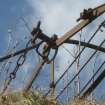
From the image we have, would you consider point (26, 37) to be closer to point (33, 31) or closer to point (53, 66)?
point (33, 31)

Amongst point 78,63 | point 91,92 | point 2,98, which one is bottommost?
point 2,98

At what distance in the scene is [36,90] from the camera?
7.15 metres

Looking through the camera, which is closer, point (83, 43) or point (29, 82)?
point (29, 82)

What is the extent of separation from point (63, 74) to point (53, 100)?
2.11 meters

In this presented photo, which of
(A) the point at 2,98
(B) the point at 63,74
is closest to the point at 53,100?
(A) the point at 2,98

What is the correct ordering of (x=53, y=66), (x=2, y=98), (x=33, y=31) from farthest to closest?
(x=53, y=66), (x=33, y=31), (x=2, y=98)

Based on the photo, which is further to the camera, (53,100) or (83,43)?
(83,43)

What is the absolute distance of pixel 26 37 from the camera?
8.33 meters

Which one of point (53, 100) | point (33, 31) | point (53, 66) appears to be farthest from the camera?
point (53, 66)

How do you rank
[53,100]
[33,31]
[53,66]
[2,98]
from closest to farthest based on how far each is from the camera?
[2,98] → [53,100] → [33,31] → [53,66]

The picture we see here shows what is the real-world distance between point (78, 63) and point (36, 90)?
2091 mm

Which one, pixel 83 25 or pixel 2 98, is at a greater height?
pixel 83 25

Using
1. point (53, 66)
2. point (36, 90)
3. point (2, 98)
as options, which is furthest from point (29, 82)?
point (2, 98)

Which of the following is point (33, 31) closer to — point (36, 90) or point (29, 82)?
point (29, 82)
